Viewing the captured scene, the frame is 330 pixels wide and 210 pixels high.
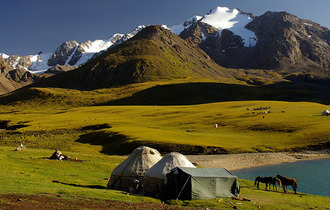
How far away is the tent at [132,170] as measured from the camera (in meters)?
36.1

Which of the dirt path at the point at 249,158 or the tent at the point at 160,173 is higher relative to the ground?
the tent at the point at 160,173

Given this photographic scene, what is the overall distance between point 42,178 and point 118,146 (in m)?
40.4

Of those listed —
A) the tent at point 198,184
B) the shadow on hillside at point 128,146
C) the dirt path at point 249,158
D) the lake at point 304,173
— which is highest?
the tent at point 198,184

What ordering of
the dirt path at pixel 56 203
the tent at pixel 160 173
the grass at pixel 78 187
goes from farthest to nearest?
the tent at pixel 160 173 < the grass at pixel 78 187 < the dirt path at pixel 56 203

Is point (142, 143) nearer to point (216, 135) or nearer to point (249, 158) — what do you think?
point (216, 135)

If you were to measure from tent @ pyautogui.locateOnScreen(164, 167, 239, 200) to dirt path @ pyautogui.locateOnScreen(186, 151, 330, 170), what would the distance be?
23786mm

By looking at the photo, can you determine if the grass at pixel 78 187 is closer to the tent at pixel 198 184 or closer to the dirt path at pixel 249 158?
the tent at pixel 198 184

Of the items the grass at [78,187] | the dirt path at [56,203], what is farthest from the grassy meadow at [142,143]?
the dirt path at [56,203]

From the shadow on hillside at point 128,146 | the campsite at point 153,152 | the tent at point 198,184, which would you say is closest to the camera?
the campsite at point 153,152

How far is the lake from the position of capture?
140ft

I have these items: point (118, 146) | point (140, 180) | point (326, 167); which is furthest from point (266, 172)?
point (118, 146)

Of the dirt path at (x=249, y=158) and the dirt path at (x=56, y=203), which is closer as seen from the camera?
the dirt path at (x=56, y=203)

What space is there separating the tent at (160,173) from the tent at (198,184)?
81 centimetres

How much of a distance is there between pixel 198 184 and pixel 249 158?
34.1 m
